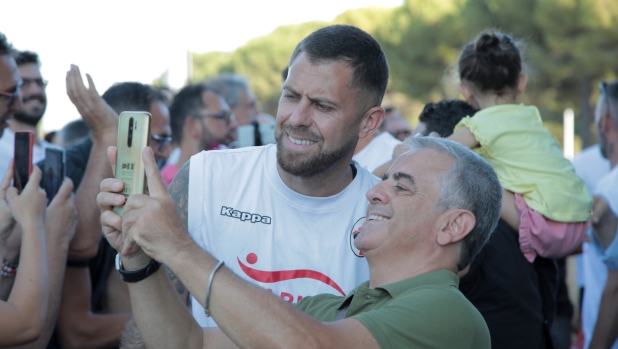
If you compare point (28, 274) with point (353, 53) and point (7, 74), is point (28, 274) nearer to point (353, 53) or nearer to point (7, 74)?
point (7, 74)

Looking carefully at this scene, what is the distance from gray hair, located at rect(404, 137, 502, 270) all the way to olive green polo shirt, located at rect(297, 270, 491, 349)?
8.5 inches

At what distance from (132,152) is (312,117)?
87cm

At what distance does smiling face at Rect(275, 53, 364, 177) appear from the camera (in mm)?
2748

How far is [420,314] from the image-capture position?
211 cm

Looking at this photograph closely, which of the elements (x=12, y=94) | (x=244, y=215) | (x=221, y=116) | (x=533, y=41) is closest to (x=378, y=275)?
(x=244, y=215)

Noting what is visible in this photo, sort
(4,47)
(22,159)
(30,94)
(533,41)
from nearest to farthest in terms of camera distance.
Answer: (22,159), (4,47), (30,94), (533,41)

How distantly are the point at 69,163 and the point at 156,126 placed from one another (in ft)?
2.44

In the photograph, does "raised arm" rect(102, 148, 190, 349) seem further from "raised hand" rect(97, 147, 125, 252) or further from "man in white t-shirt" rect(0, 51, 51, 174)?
"man in white t-shirt" rect(0, 51, 51, 174)

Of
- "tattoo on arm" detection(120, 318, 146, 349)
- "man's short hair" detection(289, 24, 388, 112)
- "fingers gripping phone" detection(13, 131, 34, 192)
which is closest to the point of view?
"tattoo on arm" detection(120, 318, 146, 349)

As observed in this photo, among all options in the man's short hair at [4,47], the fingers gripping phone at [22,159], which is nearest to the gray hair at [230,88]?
the man's short hair at [4,47]

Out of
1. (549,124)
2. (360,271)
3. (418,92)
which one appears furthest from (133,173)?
(549,124)

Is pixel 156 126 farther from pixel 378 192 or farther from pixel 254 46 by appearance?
pixel 254 46

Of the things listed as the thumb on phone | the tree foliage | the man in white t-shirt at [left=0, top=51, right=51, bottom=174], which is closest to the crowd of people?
the thumb on phone

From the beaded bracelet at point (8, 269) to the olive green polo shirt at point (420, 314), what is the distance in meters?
1.78
